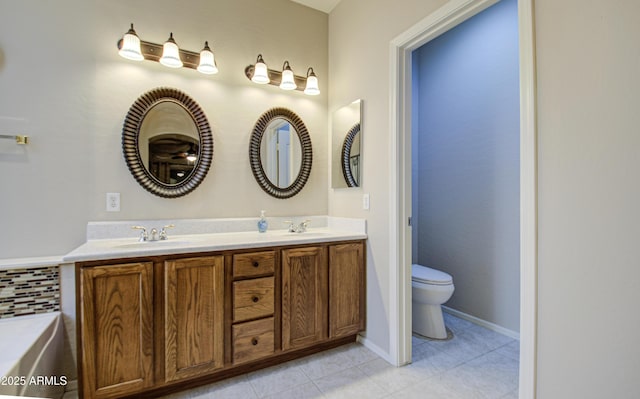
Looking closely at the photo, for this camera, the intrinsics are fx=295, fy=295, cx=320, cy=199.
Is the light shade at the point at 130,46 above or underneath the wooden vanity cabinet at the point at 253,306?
above

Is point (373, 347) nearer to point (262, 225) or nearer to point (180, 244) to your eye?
point (262, 225)

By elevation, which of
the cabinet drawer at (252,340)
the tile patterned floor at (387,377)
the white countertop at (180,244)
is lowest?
the tile patterned floor at (387,377)

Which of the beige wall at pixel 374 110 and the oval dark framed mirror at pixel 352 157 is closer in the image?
the beige wall at pixel 374 110

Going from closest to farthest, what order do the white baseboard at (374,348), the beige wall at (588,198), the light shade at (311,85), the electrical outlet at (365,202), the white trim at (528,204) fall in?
the beige wall at (588,198)
the white trim at (528,204)
the white baseboard at (374,348)
the electrical outlet at (365,202)
the light shade at (311,85)

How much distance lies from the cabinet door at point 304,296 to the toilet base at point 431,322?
0.86 metres

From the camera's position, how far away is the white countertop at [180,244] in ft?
4.83

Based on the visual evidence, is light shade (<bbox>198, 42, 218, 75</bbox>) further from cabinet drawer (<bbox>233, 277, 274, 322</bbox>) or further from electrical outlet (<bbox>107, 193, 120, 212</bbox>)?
cabinet drawer (<bbox>233, 277, 274, 322</bbox>)

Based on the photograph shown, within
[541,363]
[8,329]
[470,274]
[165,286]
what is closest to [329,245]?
[165,286]

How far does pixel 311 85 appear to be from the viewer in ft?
8.25

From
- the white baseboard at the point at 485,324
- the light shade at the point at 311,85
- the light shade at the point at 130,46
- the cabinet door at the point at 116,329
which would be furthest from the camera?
the light shade at the point at 311,85

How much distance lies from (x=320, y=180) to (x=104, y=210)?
1.63 meters

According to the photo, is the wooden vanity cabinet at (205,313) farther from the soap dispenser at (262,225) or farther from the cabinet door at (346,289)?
the soap dispenser at (262,225)

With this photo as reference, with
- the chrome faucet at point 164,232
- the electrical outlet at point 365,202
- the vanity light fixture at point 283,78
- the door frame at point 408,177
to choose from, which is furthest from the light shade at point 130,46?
the electrical outlet at point 365,202

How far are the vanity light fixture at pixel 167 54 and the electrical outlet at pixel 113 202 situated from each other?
0.89m
